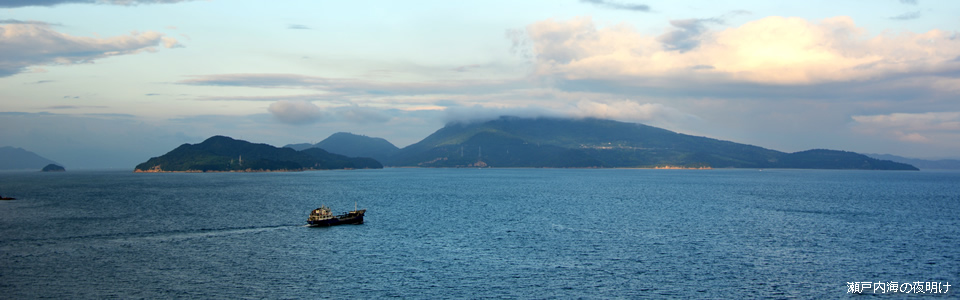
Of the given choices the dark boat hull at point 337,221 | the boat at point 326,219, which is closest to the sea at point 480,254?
the dark boat hull at point 337,221

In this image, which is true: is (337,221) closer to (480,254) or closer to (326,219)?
(326,219)

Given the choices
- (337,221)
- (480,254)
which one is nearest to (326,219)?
(337,221)

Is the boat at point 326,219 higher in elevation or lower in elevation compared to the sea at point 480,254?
higher

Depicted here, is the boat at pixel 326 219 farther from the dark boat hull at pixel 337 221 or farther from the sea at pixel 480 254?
the sea at pixel 480 254

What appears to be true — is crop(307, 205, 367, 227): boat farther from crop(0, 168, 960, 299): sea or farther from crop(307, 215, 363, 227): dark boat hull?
crop(0, 168, 960, 299): sea

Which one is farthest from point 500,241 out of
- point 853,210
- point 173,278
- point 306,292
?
point 853,210

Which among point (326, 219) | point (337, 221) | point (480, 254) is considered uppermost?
point (326, 219)

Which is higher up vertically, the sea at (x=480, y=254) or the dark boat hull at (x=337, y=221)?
the dark boat hull at (x=337, y=221)

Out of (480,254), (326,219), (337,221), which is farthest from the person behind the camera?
(337,221)

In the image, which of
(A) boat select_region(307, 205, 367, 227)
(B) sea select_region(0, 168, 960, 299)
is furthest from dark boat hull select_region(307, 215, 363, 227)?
(B) sea select_region(0, 168, 960, 299)

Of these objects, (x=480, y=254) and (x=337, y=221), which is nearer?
(x=480, y=254)

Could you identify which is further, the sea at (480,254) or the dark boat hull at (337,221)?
the dark boat hull at (337,221)

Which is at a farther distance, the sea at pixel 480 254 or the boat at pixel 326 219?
the boat at pixel 326 219

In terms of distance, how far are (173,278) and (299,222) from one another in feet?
156
